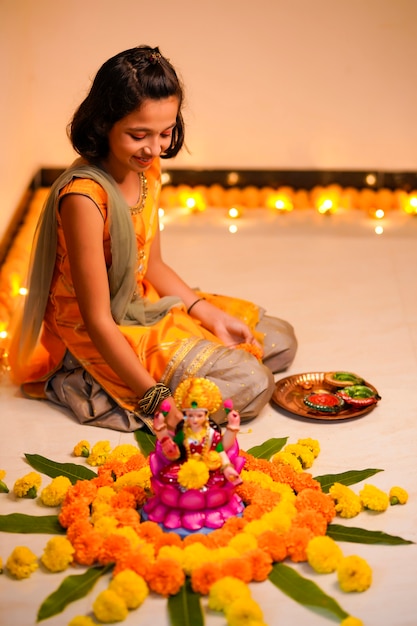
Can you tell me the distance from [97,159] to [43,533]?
3.86 feet

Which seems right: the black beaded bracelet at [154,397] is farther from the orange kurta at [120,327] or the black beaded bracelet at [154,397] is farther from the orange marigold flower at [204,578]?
the orange marigold flower at [204,578]

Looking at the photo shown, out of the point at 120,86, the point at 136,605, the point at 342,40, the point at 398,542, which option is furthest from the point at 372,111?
the point at 136,605

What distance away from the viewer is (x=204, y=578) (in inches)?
91.9

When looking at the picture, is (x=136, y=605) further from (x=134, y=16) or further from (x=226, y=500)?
→ (x=134, y=16)

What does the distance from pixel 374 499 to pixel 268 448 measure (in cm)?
41

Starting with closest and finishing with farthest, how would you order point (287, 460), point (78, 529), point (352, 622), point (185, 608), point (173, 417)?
1. point (352, 622)
2. point (185, 608)
3. point (173, 417)
4. point (78, 529)
5. point (287, 460)

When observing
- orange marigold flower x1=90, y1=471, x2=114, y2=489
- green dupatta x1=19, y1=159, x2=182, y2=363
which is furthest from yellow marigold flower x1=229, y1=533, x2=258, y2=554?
green dupatta x1=19, y1=159, x2=182, y2=363

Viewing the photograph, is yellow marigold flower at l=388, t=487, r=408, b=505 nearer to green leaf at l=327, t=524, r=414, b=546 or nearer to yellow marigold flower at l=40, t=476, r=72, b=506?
green leaf at l=327, t=524, r=414, b=546

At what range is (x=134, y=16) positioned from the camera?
16.6 ft

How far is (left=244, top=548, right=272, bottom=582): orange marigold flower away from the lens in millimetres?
2389

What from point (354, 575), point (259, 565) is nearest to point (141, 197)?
point (259, 565)

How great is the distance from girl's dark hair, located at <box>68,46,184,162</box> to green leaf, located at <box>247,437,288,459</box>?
103 cm

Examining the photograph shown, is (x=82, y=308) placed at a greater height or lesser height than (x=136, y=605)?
greater

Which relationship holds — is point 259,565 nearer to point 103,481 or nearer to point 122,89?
point 103,481
